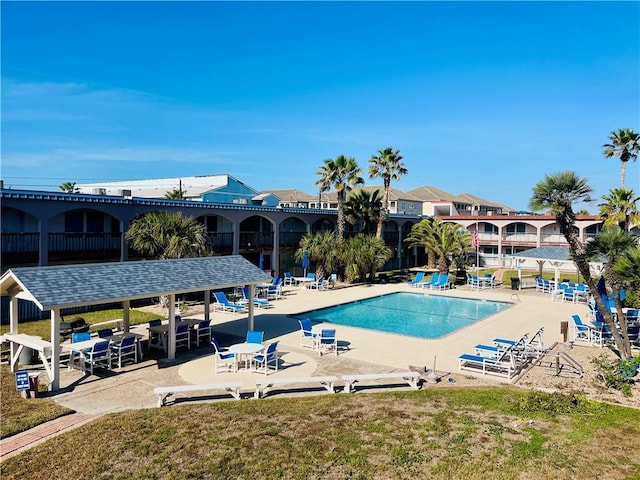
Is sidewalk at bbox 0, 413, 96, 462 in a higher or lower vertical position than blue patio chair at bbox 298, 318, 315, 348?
lower

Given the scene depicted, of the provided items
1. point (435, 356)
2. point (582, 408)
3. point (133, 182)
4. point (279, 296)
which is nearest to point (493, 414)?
point (582, 408)

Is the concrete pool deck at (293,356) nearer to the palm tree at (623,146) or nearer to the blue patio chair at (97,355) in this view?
the blue patio chair at (97,355)

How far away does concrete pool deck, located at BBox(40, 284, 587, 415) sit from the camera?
11.3 m

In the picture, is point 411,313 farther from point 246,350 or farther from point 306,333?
point 246,350

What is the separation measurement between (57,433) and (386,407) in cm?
671

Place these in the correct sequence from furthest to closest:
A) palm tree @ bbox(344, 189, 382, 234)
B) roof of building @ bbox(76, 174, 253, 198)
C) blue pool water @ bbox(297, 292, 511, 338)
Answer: roof of building @ bbox(76, 174, 253, 198) < palm tree @ bbox(344, 189, 382, 234) < blue pool water @ bbox(297, 292, 511, 338)

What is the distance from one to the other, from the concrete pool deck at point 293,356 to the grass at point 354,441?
64.3 inches

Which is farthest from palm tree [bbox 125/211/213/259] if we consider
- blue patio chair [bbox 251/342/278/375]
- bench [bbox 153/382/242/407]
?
bench [bbox 153/382/242/407]

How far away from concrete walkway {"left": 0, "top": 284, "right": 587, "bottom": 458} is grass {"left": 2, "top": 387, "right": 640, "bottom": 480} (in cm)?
88

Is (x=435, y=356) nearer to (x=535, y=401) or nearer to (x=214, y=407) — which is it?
(x=535, y=401)

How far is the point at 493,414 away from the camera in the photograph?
32.7 feet

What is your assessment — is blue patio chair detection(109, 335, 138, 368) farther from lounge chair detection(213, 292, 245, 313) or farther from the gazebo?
lounge chair detection(213, 292, 245, 313)

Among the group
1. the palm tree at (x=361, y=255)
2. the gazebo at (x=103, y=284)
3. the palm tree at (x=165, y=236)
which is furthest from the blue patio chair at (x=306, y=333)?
the palm tree at (x=361, y=255)

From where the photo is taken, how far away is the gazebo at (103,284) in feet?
36.7
